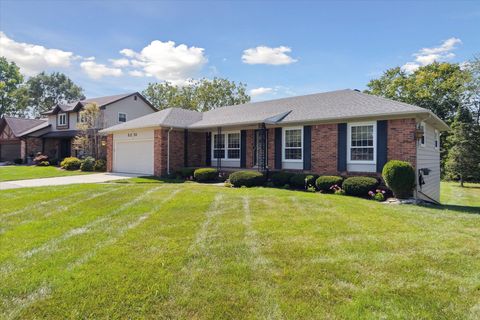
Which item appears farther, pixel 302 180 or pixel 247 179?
pixel 247 179

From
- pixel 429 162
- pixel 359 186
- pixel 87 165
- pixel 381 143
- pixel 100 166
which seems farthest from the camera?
pixel 87 165

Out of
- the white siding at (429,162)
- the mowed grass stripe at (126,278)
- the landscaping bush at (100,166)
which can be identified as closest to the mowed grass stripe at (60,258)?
the mowed grass stripe at (126,278)

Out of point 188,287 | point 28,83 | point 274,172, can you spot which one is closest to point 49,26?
point 274,172

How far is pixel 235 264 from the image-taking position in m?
4.03

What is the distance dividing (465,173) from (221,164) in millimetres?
21380

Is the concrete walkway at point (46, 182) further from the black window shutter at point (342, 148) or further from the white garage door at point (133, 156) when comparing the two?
the black window shutter at point (342, 148)

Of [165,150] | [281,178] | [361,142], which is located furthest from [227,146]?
[361,142]

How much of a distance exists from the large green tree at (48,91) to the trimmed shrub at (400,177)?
61746 mm

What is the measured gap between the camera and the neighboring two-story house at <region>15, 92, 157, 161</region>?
2789 cm

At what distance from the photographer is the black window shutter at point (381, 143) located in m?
10.9

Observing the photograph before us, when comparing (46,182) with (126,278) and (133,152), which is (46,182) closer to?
(133,152)

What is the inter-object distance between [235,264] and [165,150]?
495 inches

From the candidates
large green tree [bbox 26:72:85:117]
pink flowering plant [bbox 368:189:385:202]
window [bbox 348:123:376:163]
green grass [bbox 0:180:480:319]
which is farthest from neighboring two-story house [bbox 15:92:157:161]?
large green tree [bbox 26:72:85:117]

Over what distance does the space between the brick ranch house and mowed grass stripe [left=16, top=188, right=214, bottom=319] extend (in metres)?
8.21
